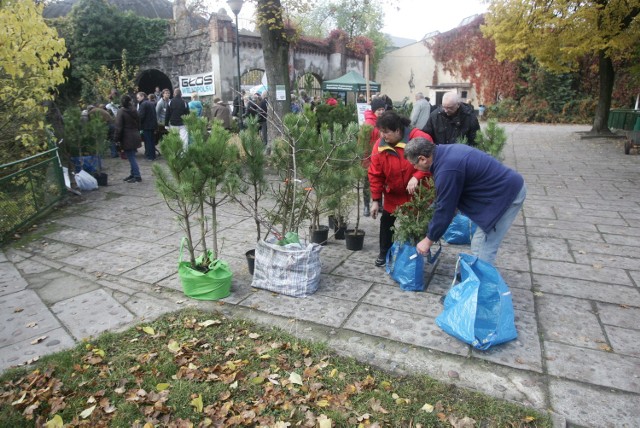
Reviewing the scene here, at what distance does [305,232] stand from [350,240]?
0.82 meters

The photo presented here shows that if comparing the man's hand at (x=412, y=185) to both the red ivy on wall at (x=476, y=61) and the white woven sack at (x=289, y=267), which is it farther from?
the red ivy on wall at (x=476, y=61)

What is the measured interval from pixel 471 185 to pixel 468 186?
0.03m

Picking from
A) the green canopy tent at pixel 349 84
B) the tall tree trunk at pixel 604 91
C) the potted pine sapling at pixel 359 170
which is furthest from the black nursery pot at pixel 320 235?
the tall tree trunk at pixel 604 91

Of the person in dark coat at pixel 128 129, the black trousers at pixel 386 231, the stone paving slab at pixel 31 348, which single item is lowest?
the stone paving slab at pixel 31 348

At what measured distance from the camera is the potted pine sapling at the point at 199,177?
3.79 meters

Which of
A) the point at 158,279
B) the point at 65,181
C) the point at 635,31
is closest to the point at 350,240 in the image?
the point at 158,279

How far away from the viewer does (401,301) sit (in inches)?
158

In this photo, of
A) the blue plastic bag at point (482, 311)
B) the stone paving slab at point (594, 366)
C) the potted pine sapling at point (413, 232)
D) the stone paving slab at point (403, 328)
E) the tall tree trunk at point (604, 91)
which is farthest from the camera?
the tall tree trunk at point (604, 91)

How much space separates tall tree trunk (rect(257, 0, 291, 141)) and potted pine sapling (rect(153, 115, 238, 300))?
5.42 meters

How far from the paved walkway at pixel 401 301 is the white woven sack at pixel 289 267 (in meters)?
0.11

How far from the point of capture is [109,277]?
4664 mm

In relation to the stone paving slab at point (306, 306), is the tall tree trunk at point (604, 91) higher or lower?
higher

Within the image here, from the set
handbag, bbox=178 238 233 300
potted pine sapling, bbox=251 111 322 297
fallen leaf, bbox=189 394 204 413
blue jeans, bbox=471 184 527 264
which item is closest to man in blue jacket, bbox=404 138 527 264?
blue jeans, bbox=471 184 527 264

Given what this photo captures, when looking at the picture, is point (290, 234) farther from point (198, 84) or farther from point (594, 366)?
point (198, 84)
